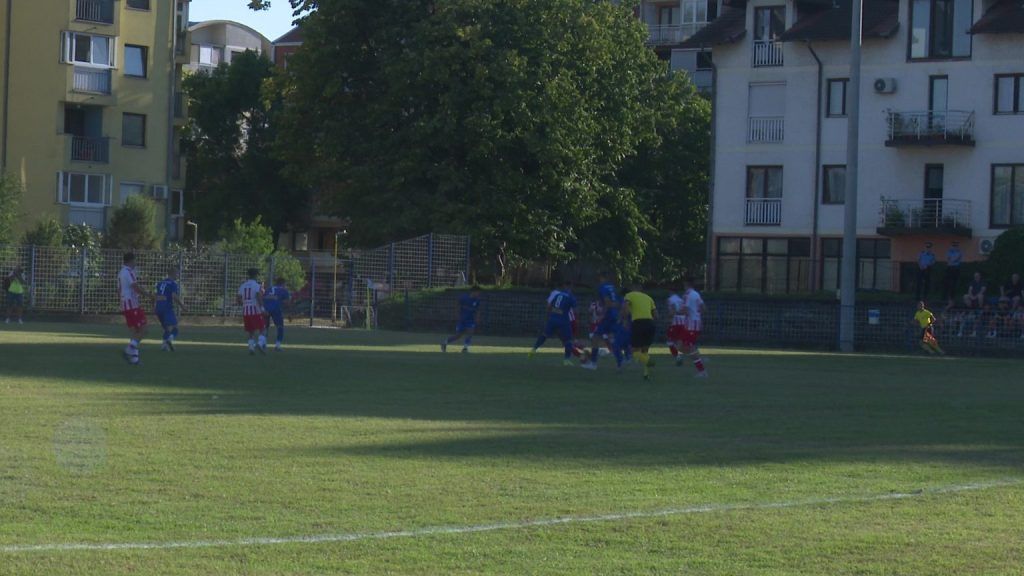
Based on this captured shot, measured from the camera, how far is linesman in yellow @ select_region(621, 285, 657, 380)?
25.7 metres

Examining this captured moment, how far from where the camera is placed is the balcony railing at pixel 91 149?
6544 centimetres

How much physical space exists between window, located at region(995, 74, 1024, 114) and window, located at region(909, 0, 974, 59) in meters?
1.54

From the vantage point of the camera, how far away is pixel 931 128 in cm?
5406

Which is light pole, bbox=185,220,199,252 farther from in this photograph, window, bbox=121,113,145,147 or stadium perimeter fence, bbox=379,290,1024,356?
stadium perimeter fence, bbox=379,290,1024,356

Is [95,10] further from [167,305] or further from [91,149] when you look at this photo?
[167,305]

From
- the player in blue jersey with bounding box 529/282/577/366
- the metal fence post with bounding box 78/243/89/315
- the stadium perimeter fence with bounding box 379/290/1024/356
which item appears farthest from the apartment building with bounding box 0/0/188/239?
the player in blue jersey with bounding box 529/282/577/366

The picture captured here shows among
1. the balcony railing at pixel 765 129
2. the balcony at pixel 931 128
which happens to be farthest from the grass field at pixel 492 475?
the balcony railing at pixel 765 129

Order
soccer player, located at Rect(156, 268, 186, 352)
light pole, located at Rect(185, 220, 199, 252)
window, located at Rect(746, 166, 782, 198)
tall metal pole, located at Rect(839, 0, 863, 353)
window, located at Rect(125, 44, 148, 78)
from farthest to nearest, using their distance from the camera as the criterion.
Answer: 1. light pole, located at Rect(185, 220, 199, 252)
2. window, located at Rect(125, 44, 148, 78)
3. window, located at Rect(746, 166, 782, 198)
4. tall metal pole, located at Rect(839, 0, 863, 353)
5. soccer player, located at Rect(156, 268, 186, 352)

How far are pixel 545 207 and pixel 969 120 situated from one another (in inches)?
615

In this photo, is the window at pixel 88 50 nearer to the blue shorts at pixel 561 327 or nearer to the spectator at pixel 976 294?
the spectator at pixel 976 294

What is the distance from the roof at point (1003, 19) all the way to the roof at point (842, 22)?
10.3 feet

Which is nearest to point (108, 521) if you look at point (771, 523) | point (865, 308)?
point (771, 523)

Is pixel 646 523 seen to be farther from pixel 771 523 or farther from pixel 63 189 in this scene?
pixel 63 189

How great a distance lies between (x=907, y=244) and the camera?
54969 millimetres
